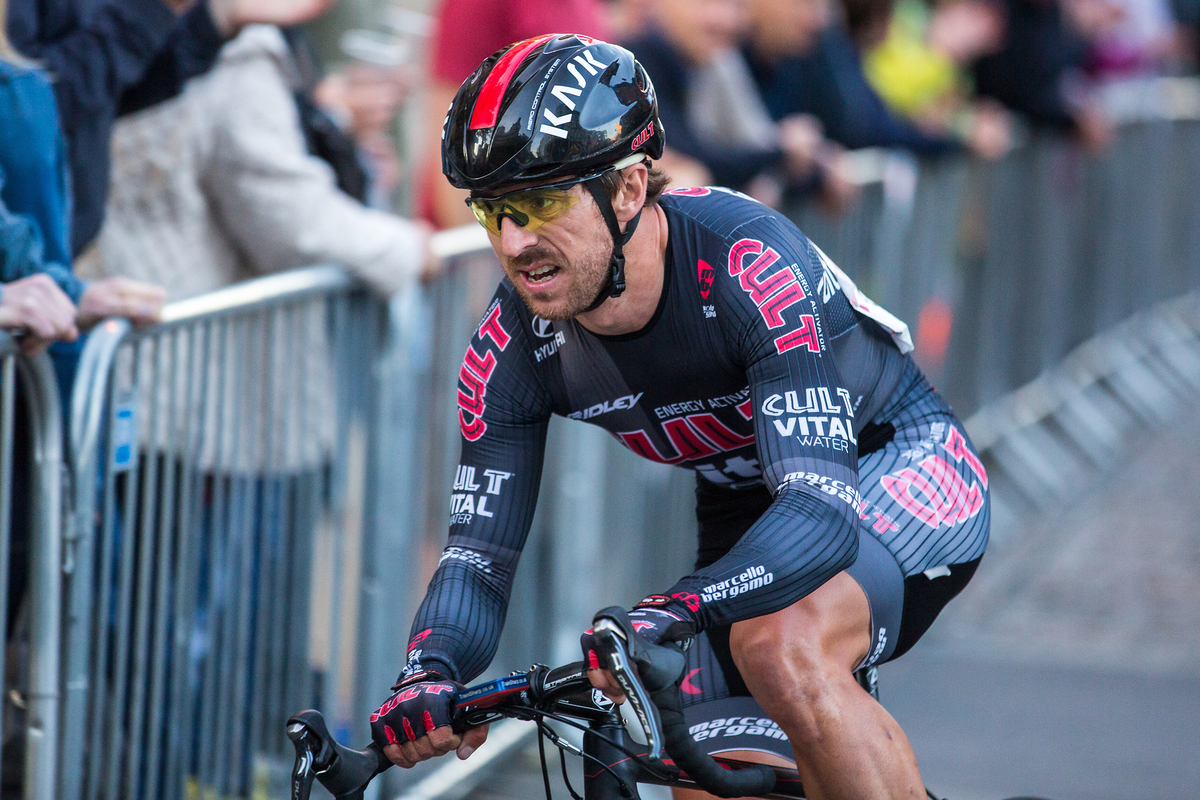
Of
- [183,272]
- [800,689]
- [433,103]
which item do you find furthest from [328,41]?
[800,689]

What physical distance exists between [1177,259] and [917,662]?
263 inches

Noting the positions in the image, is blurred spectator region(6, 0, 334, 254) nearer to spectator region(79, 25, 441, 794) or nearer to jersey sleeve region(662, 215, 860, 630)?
spectator region(79, 25, 441, 794)

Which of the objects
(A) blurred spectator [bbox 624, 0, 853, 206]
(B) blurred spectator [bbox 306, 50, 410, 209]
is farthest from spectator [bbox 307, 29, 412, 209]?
(A) blurred spectator [bbox 624, 0, 853, 206]

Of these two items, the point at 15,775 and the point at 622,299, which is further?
the point at 15,775

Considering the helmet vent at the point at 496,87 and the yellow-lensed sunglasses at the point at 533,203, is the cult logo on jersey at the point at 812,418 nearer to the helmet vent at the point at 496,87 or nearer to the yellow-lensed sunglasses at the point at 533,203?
the yellow-lensed sunglasses at the point at 533,203

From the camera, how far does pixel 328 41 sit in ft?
20.7

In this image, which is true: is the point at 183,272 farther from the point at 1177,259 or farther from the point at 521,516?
the point at 1177,259

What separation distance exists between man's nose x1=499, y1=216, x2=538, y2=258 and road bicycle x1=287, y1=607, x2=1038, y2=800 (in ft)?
2.47

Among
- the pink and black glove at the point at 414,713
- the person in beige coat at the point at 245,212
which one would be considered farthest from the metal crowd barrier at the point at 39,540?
the pink and black glove at the point at 414,713

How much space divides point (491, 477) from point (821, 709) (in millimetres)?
849

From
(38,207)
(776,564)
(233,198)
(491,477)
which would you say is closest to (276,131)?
(233,198)

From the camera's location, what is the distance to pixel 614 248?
9.31 ft

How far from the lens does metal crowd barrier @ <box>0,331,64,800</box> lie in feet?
11.3

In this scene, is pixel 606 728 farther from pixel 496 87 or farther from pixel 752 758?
pixel 496 87
